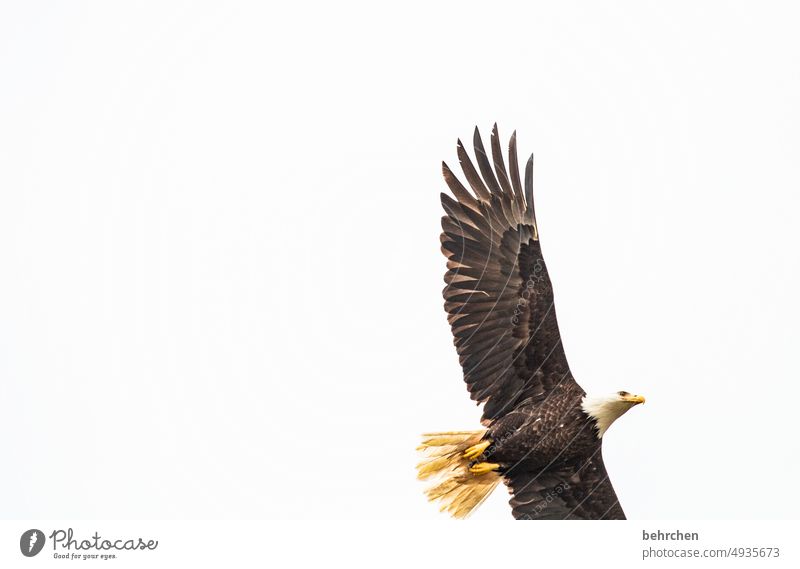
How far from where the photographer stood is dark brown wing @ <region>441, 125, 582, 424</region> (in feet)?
36.5

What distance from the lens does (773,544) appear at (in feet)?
34.1

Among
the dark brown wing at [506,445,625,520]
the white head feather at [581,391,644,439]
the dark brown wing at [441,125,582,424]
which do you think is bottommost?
the dark brown wing at [506,445,625,520]

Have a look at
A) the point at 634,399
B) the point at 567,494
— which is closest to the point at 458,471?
the point at 567,494

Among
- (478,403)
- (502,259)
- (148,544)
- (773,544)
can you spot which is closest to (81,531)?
(148,544)

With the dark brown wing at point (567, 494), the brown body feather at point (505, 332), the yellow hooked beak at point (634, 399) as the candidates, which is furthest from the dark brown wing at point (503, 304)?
the dark brown wing at point (567, 494)

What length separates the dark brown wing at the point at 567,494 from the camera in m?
11.6

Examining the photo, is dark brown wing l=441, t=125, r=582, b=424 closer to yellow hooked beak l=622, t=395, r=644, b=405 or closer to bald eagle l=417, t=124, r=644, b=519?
bald eagle l=417, t=124, r=644, b=519

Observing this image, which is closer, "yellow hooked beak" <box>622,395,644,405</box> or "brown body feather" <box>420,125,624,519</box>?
"yellow hooked beak" <box>622,395,644,405</box>

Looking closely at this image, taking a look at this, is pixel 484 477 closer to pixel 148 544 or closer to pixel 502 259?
pixel 502 259

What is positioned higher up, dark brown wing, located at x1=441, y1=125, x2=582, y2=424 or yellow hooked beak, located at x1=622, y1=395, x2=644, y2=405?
dark brown wing, located at x1=441, y1=125, x2=582, y2=424

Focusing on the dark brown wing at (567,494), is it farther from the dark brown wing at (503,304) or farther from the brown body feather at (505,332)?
the dark brown wing at (503,304)

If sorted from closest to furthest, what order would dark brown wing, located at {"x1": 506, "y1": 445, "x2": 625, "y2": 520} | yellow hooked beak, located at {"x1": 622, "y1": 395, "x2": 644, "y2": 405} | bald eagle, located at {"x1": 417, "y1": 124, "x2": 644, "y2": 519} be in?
1. yellow hooked beak, located at {"x1": 622, "y1": 395, "x2": 644, "y2": 405}
2. bald eagle, located at {"x1": 417, "y1": 124, "x2": 644, "y2": 519}
3. dark brown wing, located at {"x1": 506, "y1": 445, "x2": 625, "y2": 520}

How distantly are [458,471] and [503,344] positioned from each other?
1161mm

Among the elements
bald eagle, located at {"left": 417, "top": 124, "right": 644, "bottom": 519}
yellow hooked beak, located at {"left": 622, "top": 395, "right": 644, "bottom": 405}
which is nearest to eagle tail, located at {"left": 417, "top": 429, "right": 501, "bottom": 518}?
bald eagle, located at {"left": 417, "top": 124, "right": 644, "bottom": 519}
